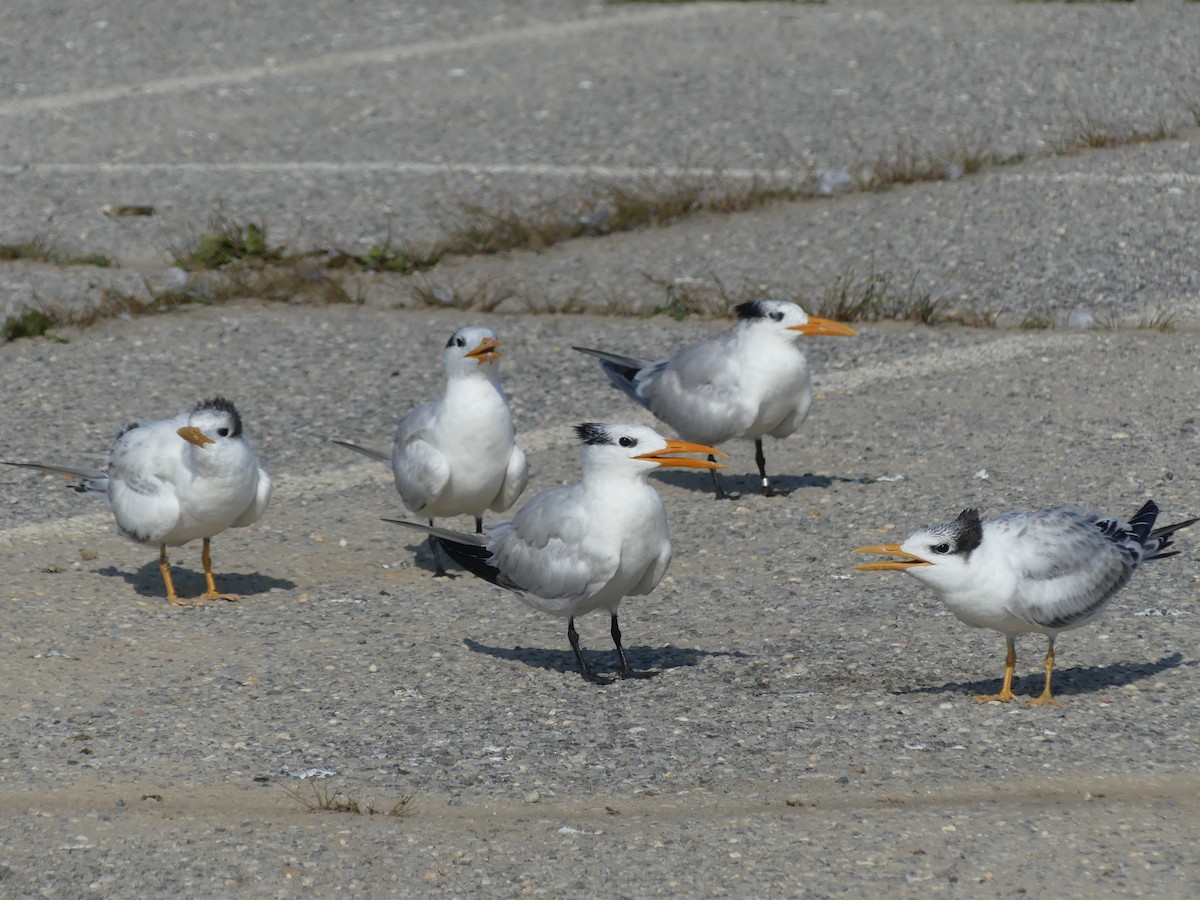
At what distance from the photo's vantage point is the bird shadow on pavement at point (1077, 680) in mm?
6219

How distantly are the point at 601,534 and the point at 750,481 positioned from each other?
134 inches

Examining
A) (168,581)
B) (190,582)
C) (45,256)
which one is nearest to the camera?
(168,581)

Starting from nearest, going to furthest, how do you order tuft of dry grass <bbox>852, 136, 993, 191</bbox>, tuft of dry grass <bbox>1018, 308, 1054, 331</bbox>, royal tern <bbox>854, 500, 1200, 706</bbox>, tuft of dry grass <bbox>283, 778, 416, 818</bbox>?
tuft of dry grass <bbox>283, 778, 416, 818</bbox> < royal tern <bbox>854, 500, 1200, 706</bbox> < tuft of dry grass <bbox>1018, 308, 1054, 331</bbox> < tuft of dry grass <bbox>852, 136, 993, 191</bbox>

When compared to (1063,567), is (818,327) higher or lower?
higher

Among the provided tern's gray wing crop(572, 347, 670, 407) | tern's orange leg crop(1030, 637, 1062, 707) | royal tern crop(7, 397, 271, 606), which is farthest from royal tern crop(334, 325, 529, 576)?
tern's orange leg crop(1030, 637, 1062, 707)

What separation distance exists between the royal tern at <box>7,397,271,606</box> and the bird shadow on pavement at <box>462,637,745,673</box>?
1.31 m

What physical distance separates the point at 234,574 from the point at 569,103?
434 inches

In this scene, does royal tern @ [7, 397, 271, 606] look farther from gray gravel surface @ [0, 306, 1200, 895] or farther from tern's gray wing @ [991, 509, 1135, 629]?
tern's gray wing @ [991, 509, 1135, 629]

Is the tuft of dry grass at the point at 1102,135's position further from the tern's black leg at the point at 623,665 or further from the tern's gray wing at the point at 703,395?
the tern's black leg at the point at 623,665

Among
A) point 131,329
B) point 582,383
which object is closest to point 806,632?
point 582,383

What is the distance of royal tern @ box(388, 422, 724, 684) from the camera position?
244 inches

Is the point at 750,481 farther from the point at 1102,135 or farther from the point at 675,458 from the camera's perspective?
the point at 1102,135

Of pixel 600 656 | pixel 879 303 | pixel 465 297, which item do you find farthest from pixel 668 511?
pixel 465 297

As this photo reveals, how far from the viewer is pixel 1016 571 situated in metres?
5.79
